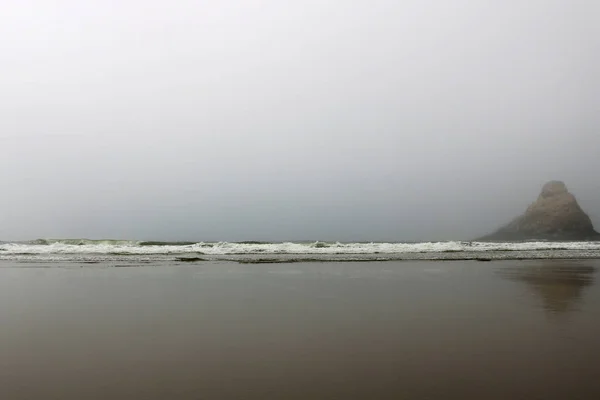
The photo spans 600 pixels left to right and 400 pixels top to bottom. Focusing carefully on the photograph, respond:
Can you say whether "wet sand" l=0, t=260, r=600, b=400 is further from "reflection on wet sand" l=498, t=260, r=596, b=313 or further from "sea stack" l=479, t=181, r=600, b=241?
"sea stack" l=479, t=181, r=600, b=241

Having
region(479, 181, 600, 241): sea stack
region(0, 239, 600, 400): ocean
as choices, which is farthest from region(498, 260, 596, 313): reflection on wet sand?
region(479, 181, 600, 241): sea stack

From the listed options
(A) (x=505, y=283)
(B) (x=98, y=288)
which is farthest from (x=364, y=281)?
Answer: (B) (x=98, y=288)

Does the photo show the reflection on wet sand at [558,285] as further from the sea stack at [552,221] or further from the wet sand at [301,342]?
the sea stack at [552,221]

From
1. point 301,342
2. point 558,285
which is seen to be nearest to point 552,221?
point 558,285

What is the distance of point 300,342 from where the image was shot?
4.13m

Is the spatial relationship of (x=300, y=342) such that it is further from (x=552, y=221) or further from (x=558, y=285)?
(x=552, y=221)

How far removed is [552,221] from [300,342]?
45.0 meters

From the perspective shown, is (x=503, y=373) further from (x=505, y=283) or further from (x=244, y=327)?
(x=505, y=283)

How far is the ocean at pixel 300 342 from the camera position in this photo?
2.94m

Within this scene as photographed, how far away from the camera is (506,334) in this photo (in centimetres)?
439

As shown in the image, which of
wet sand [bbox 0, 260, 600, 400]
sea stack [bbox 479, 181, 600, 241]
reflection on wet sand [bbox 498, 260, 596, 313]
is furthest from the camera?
sea stack [bbox 479, 181, 600, 241]

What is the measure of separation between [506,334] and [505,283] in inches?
186

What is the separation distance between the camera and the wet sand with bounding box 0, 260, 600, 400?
9.66ft

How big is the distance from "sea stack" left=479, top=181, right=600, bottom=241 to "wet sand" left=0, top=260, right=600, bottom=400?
33.7m
